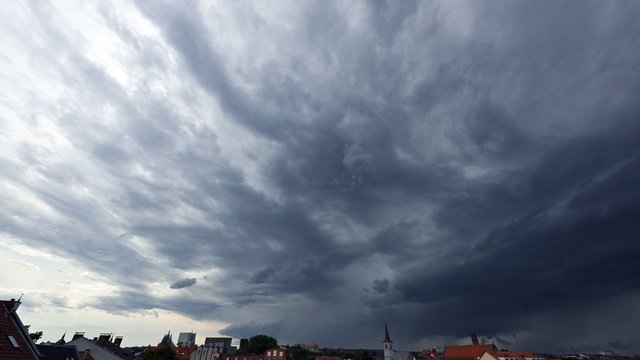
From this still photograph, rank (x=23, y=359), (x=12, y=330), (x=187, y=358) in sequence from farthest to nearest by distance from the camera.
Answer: (x=187, y=358) → (x=12, y=330) → (x=23, y=359)

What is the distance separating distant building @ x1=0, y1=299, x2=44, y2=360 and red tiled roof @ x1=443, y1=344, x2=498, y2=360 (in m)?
164

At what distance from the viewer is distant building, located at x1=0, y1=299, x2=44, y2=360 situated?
4649 centimetres

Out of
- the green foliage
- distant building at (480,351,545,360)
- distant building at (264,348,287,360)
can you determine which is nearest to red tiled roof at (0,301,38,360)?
the green foliage

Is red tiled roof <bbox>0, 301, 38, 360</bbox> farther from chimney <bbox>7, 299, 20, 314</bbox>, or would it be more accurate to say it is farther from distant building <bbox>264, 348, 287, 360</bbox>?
distant building <bbox>264, 348, 287, 360</bbox>

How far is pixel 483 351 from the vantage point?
6196 inches

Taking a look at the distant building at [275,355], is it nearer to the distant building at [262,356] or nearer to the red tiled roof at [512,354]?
the distant building at [262,356]

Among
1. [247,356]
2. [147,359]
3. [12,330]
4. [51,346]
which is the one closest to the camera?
[12,330]

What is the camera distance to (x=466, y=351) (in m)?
168

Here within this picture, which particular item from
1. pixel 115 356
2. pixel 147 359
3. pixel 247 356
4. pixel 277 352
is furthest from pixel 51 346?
pixel 277 352

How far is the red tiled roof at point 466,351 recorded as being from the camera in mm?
157175

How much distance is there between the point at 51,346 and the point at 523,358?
540ft

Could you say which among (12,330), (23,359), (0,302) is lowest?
(23,359)

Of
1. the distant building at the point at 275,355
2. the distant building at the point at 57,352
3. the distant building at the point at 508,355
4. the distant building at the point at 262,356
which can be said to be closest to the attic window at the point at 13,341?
the distant building at the point at 57,352

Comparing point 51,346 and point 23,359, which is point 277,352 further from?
point 23,359
